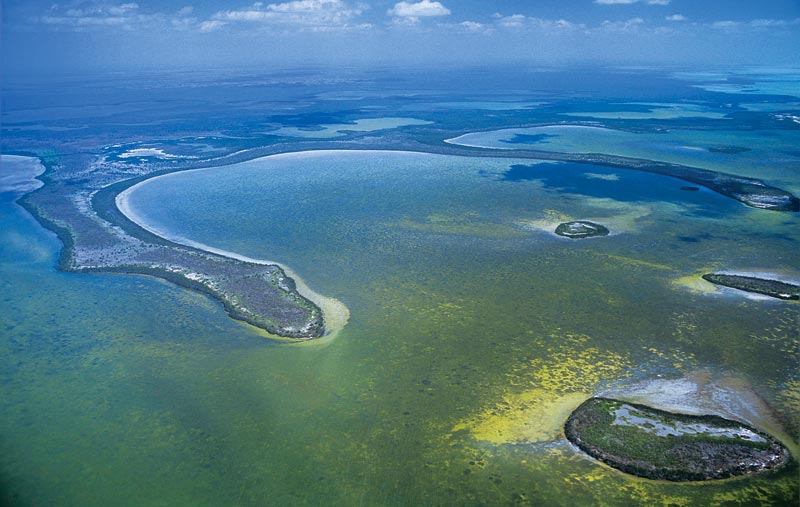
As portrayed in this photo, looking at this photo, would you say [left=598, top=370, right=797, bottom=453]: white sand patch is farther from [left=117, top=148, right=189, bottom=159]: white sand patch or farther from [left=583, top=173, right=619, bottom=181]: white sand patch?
[left=117, top=148, right=189, bottom=159]: white sand patch

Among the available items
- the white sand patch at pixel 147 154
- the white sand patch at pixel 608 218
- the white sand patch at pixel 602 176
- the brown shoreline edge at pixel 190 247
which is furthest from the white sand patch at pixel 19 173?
the white sand patch at pixel 602 176

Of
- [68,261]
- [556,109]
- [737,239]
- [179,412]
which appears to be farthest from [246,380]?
[556,109]

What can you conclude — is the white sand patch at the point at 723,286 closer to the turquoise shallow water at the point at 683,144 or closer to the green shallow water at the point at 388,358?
the green shallow water at the point at 388,358

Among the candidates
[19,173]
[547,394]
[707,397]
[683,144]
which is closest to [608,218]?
[707,397]

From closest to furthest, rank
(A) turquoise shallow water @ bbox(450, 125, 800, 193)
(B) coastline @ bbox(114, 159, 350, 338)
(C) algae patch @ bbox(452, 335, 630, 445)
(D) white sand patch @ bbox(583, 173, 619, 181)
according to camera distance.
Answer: (C) algae patch @ bbox(452, 335, 630, 445) < (B) coastline @ bbox(114, 159, 350, 338) < (D) white sand patch @ bbox(583, 173, 619, 181) < (A) turquoise shallow water @ bbox(450, 125, 800, 193)

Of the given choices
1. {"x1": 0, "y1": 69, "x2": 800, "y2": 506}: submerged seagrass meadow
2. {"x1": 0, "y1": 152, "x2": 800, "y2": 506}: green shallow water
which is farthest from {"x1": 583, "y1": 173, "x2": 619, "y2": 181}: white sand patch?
{"x1": 0, "y1": 152, "x2": 800, "y2": 506}: green shallow water

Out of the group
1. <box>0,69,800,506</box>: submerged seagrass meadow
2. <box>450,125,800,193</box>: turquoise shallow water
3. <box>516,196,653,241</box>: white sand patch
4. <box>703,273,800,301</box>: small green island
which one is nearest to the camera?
<box>0,69,800,506</box>: submerged seagrass meadow

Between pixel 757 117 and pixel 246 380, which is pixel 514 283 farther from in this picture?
pixel 757 117
